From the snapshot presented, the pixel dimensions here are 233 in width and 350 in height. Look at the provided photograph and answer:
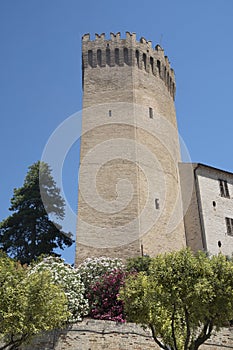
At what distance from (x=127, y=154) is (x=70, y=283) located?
11.2m

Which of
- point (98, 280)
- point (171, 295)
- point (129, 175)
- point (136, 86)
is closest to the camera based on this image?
point (171, 295)

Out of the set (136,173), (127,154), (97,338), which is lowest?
(97,338)

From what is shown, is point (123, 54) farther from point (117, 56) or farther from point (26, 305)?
point (26, 305)

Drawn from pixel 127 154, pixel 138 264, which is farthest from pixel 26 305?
pixel 127 154

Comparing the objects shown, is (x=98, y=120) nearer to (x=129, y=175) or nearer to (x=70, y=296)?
(x=129, y=175)

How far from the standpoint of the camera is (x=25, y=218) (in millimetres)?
28297

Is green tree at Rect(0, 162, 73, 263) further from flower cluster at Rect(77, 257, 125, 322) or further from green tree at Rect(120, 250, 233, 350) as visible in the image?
green tree at Rect(120, 250, 233, 350)

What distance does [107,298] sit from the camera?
1853cm

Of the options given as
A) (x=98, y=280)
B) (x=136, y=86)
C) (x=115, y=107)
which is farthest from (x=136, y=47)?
(x=98, y=280)

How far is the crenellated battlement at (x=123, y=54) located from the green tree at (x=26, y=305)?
21065 mm

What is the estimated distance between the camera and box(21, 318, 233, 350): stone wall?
51.6ft

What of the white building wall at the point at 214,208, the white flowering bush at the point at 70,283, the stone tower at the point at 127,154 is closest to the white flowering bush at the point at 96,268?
the white flowering bush at the point at 70,283

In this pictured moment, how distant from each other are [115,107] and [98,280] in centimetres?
1341

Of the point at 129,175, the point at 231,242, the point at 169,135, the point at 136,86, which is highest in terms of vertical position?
the point at 136,86
